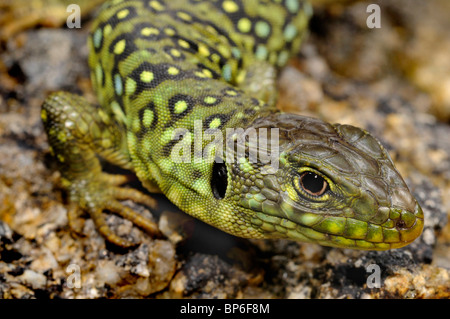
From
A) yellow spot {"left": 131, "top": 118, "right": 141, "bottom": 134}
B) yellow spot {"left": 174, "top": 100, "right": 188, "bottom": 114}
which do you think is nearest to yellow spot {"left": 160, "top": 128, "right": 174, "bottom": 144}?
yellow spot {"left": 174, "top": 100, "right": 188, "bottom": 114}

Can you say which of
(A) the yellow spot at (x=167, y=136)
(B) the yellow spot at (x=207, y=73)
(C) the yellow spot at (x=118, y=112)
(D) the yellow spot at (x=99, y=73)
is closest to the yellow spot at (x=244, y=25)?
(B) the yellow spot at (x=207, y=73)

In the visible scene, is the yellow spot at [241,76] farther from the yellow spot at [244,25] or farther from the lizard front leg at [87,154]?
the lizard front leg at [87,154]

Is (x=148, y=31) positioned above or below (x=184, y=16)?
below

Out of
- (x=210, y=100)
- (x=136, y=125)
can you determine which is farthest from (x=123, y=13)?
(x=210, y=100)

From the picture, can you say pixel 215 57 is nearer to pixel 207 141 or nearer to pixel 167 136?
pixel 167 136

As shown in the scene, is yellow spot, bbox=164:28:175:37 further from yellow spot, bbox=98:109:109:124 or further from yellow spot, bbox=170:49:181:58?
yellow spot, bbox=98:109:109:124
